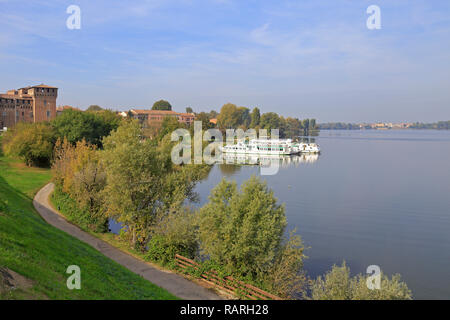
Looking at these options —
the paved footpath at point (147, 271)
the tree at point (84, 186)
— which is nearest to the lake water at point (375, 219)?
the paved footpath at point (147, 271)

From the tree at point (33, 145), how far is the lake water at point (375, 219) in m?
24.7

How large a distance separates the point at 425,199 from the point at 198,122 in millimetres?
79322

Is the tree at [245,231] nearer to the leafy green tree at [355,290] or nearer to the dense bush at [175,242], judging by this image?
the dense bush at [175,242]

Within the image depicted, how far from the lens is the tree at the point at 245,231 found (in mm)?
17891

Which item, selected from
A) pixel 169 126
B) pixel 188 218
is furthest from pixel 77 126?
pixel 188 218

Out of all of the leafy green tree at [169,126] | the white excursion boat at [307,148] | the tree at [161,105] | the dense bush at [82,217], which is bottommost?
the dense bush at [82,217]

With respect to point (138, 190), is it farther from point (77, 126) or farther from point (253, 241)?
point (77, 126)

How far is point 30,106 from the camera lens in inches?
4045

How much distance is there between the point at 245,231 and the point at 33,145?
155ft

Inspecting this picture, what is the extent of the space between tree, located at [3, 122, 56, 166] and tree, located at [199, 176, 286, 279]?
4374 cm
